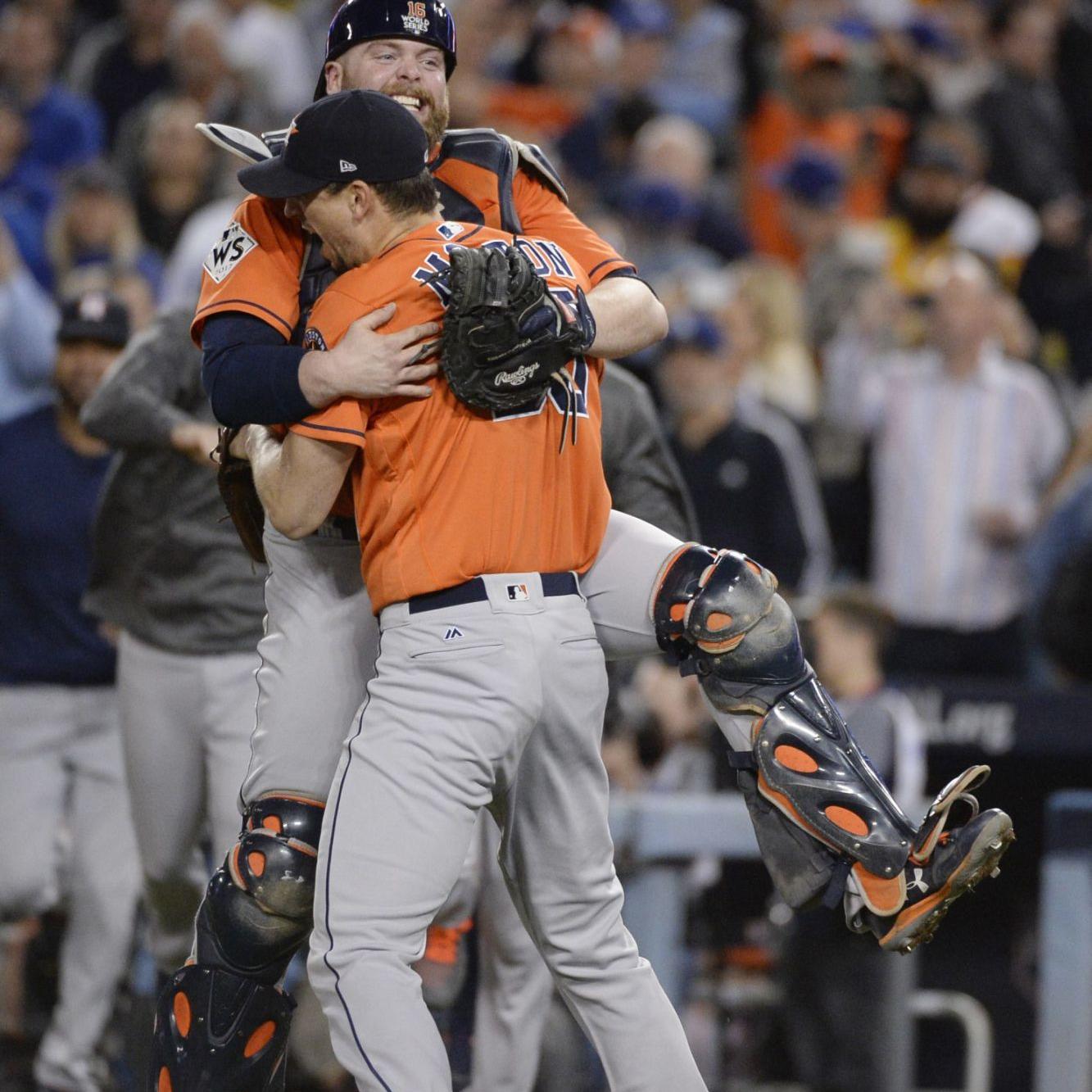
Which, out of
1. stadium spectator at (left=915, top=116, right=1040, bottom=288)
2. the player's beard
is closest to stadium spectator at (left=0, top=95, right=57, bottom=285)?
stadium spectator at (left=915, top=116, right=1040, bottom=288)

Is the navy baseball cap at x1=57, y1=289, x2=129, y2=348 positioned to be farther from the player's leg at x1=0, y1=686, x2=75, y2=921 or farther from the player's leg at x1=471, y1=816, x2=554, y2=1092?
the player's leg at x1=471, y1=816, x2=554, y2=1092

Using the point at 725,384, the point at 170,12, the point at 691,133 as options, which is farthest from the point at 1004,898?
the point at 170,12

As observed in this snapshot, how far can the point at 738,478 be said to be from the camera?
7141 mm

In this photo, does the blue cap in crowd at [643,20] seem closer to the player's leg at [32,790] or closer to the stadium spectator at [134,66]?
the stadium spectator at [134,66]

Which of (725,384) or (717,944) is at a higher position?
(725,384)

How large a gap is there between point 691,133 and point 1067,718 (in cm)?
375

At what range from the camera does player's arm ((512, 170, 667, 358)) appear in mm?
3633

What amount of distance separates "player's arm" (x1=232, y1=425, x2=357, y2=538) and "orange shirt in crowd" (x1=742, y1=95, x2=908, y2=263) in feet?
20.8

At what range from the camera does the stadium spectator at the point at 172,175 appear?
9.08 metres

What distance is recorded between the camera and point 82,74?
1086 centimetres

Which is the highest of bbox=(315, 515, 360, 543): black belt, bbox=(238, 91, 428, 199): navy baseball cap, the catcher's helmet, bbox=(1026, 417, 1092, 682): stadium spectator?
the catcher's helmet

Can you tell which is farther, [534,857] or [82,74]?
[82,74]

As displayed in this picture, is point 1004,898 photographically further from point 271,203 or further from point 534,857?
point 271,203

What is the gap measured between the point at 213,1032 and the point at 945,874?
4.36 ft
